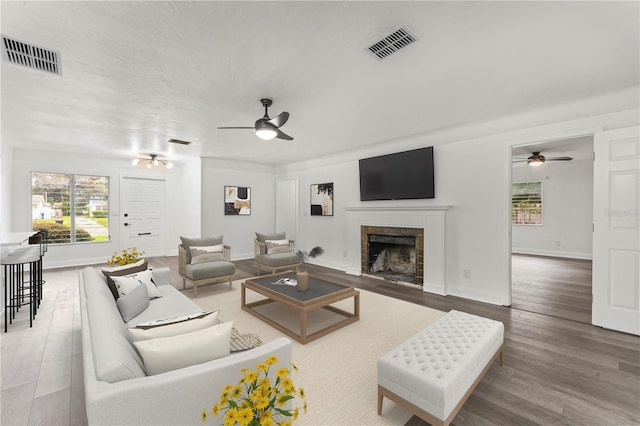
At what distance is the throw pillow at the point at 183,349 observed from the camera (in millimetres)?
1332

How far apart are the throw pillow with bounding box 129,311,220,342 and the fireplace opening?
13.9ft

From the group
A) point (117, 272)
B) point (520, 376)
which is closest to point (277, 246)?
point (117, 272)

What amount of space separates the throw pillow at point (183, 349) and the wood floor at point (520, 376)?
3.74ft

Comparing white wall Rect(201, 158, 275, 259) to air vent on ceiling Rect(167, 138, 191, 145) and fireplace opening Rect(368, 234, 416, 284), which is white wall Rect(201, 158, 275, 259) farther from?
fireplace opening Rect(368, 234, 416, 284)

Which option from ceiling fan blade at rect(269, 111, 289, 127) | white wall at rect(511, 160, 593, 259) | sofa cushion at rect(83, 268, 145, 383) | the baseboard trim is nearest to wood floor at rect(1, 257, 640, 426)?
sofa cushion at rect(83, 268, 145, 383)

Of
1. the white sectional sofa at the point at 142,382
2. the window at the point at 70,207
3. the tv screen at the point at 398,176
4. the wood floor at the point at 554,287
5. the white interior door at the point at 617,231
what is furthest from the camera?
the window at the point at 70,207

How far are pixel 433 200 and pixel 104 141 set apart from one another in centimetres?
630

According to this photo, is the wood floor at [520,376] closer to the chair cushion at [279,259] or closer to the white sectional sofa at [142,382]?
the white sectional sofa at [142,382]

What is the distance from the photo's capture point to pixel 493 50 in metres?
2.34

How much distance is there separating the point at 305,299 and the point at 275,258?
2578 mm

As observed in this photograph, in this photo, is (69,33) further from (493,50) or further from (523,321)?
(523,321)

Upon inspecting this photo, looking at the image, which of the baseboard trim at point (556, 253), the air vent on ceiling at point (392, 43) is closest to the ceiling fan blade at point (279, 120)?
the air vent on ceiling at point (392, 43)

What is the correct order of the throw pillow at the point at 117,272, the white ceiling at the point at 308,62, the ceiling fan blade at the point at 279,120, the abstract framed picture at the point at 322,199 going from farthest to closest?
the abstract framed picture at the point at 322,199
the ceiling fan blade at the point at 279,120
the throw pillow at the point at 117,272
the white ceiling at the point at 308,62

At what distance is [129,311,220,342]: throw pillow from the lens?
151 centimetres
